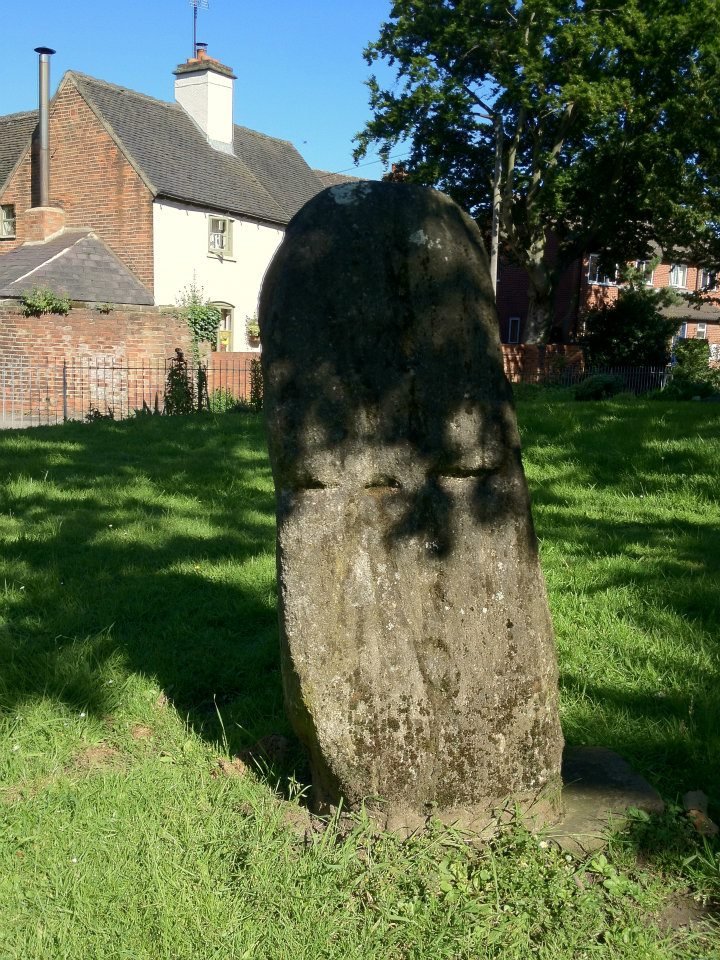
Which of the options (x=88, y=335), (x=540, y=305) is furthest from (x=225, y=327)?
(x=540, y=305)

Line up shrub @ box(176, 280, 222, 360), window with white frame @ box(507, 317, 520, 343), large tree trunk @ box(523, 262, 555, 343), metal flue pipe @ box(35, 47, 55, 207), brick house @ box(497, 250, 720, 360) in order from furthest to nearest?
1. window with white frame @ box(507, 317, 520, 343)
2. brick house @ box(497, 250, 720, 360)
3. large tree trunk @ box(523, 262, 555, 343)
4. metal flue pipe @ box(35, 47, 55, 207)
5. shrub @ box(176, 280, 222, 360)

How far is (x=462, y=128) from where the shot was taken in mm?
31375

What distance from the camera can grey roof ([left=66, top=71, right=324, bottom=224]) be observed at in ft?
99.0

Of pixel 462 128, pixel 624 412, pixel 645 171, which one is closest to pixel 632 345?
pixel 645 171

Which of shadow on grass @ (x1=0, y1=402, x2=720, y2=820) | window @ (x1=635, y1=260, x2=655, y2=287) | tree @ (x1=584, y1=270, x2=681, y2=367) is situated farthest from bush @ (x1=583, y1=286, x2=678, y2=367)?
shadow on grass @ (x1=0, y1=402, x2=720, y2=820)

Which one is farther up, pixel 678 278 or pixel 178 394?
pixel 678 278

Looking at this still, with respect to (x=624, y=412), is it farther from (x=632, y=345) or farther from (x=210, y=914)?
(x=632, y=345)

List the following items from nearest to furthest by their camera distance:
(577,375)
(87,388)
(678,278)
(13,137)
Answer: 1. (87,388)
2. (577,375)
3. (13,137)
4. (678,278)

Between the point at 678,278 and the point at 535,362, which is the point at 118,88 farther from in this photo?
the point at 678,278

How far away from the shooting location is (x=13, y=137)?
112 ft

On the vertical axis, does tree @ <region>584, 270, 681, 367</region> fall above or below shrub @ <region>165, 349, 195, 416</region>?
above

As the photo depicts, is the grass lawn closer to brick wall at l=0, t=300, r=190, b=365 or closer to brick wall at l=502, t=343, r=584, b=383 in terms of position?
brick wall at l=0, t=300, r=190, b=365

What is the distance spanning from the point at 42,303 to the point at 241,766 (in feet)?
71.6

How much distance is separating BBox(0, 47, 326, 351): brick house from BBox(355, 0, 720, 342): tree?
5.68 metres
